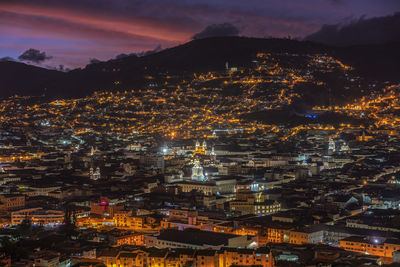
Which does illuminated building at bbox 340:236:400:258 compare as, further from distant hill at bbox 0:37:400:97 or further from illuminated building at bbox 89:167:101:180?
distant hill at bbox 0:37:400:97

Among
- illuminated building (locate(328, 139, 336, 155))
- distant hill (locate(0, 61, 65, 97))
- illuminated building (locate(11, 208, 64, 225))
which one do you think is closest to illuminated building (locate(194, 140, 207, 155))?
illuminated building (locate(328, 139, 336, 155))

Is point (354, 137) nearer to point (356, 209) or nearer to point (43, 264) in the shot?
point (356, 209)

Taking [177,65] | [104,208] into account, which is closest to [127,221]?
[104,208]

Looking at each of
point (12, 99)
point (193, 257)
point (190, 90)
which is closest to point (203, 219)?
point (193, 257)

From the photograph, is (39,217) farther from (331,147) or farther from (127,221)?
(331,147)

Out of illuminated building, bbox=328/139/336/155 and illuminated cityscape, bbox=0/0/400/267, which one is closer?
illuminated cityscape, bbox=0/0/400/267

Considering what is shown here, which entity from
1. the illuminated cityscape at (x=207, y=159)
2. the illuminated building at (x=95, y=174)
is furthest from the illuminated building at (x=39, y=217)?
the illuminated building at (x=95, y=174)

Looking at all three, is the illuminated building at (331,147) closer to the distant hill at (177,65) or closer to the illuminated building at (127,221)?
the illuminated building at (127,221)
